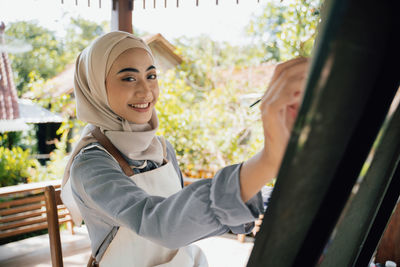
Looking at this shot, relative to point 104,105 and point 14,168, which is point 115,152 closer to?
point 104,105

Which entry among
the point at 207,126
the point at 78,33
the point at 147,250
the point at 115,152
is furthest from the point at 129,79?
the point at 78,33

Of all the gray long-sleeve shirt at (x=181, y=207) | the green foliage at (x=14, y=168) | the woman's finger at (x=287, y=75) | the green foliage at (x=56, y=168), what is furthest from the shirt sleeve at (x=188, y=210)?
the green foliage at (x=14, y=168)

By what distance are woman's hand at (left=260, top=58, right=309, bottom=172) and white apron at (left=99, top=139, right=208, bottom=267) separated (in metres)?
0.78

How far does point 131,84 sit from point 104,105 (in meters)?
0.15

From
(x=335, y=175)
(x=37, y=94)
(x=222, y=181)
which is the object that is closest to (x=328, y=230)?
(x=335, y=175)

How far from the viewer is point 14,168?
20.7 feet

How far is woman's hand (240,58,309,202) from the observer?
387 millimetres

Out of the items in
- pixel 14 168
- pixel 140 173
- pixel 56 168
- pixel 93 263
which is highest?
pixel 140 173

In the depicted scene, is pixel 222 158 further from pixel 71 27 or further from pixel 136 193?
pixel 71 27

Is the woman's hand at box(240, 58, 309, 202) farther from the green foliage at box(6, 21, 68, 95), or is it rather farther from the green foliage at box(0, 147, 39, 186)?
the green foliage at box(6, 21, 68, 95)

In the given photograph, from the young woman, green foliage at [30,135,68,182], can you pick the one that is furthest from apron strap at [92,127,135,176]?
green foliage at [30,135,68,182]

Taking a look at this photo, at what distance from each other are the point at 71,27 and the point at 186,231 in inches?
867

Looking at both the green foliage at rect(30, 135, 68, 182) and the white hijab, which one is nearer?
the white hijab

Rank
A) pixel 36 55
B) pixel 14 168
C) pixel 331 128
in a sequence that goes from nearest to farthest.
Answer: pixel 331 128 → pixel 14 168 → pixel 36 55
